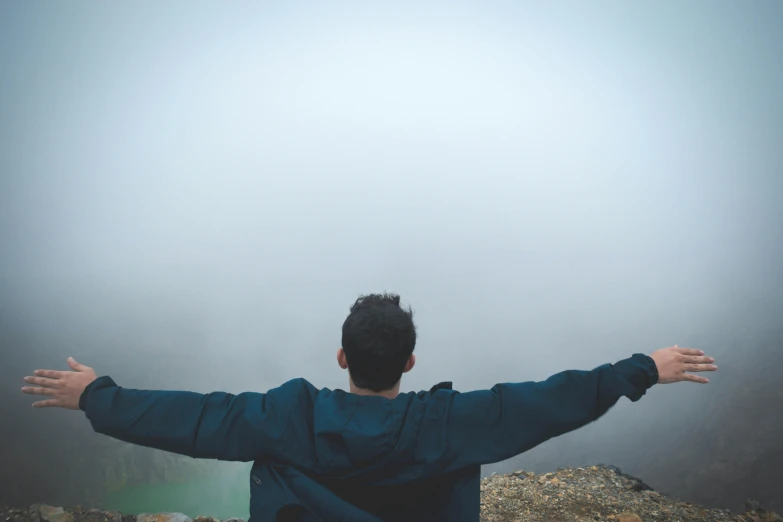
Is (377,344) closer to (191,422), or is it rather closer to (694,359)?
(191,422)

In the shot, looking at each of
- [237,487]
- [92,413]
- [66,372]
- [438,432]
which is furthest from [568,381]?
[237,487]

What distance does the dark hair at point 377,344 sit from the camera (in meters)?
1.81

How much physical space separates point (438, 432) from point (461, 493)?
1.08ft

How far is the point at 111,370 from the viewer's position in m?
12.5

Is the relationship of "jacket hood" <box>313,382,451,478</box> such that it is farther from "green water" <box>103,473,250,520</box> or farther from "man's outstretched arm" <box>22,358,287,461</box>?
"green water" <box>103,473,250,520</box>

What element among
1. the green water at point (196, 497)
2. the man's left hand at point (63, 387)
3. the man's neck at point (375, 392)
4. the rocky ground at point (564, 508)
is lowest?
the green water at point (196, 497)

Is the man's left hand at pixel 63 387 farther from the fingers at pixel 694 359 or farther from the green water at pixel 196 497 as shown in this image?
the green water at pixel 196 497

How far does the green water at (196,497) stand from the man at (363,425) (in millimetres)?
12640

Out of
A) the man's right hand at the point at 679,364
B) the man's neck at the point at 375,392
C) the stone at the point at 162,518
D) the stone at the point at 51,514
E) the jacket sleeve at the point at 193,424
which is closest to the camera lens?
the jacket sleeve at the point at 193,424

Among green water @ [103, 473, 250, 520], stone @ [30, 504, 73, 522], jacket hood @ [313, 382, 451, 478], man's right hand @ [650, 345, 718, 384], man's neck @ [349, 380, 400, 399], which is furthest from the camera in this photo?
green water @ [103, 473, 250, 520]

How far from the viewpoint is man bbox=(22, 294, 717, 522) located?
1681 mm

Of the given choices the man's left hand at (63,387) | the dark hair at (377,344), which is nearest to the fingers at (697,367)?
the dark hair at (377,344)

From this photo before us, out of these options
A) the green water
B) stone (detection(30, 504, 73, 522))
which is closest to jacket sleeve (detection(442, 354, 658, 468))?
stone (detection(30, 504, 73, 522))

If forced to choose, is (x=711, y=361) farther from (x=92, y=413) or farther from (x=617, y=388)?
(x=92, y=413)
